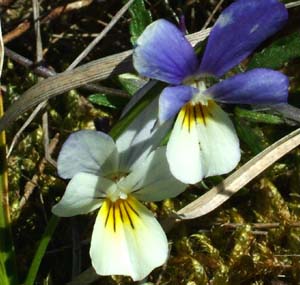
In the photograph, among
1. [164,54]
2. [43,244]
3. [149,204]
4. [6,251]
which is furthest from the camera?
[149,204]

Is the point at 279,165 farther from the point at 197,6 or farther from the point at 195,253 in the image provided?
the point at 197,6

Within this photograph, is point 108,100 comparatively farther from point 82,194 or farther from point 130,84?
point 82,194

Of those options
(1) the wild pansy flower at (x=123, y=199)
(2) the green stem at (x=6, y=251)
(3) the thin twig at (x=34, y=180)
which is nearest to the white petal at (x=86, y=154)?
(1) the wild pansy flower at (x=123, y=199)

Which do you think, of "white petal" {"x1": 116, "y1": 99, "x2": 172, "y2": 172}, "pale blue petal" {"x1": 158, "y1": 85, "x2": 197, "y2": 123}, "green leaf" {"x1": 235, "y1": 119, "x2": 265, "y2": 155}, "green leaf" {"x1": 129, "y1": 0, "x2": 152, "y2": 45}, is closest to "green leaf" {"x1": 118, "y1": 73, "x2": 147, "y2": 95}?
"green leaf" {"x1": 129, "y1": 0, "x2": 152, "y2": 45}

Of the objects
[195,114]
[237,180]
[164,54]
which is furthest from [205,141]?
[237,180]

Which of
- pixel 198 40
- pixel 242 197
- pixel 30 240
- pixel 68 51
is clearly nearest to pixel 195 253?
pixel 242 197

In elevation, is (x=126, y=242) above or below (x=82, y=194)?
below
